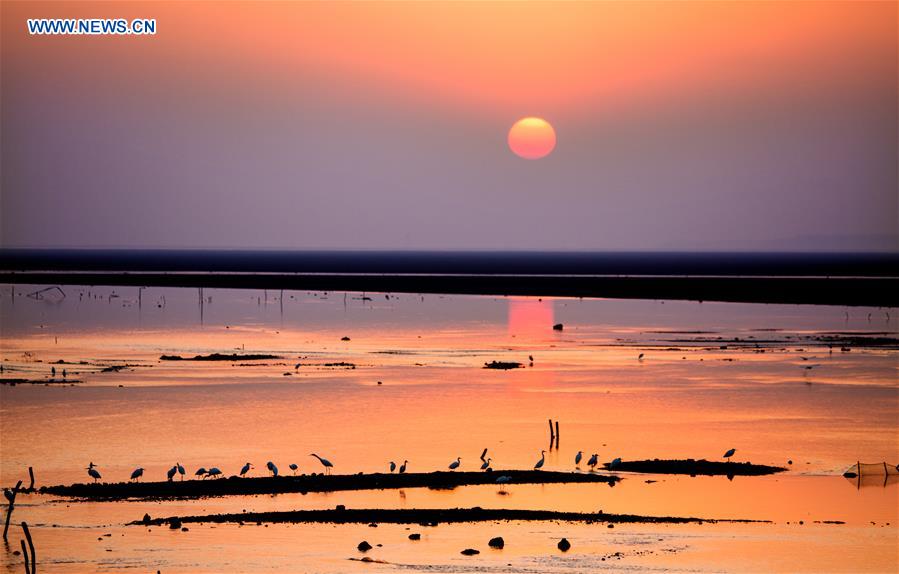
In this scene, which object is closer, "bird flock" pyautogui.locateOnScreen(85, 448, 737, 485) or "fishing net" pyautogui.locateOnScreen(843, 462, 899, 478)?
"bird flock" pyautogui.locateOnScreen(85, 448, 737, 485)

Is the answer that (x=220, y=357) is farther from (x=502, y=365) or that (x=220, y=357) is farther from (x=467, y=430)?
(x=467, y=430)

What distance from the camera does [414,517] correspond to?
96.2 feet

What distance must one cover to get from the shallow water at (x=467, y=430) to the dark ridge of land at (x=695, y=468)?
54 cm

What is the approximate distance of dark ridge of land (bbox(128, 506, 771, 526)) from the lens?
29.0 m

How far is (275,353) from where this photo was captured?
218 feet

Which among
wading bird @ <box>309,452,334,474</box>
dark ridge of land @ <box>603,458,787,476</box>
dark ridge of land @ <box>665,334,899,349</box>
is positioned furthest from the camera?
dark ridge of land @ <box>665,334,899,349</box>

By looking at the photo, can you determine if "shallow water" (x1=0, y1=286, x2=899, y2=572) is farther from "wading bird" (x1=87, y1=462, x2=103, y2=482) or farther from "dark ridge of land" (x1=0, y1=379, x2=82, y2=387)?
"dark ridge of land" (x1=0, y1=379, x2=82, y2=387)

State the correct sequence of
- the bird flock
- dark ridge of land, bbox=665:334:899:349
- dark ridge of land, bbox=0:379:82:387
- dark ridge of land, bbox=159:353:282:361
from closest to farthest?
the bird flock
dark ridge of land, bbox=0:379:82:387
dark ridge of land, bbox=159:353:282:361
dark ridge of land, bbox=665:334:899:349

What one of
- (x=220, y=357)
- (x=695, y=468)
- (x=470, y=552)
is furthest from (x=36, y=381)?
(x=470, y=552)

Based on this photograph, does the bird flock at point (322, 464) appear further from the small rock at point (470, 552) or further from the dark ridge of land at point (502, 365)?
the dark ridge of land at point (502, 365)

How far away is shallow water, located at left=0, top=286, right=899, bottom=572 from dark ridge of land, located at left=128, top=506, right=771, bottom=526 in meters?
0.53

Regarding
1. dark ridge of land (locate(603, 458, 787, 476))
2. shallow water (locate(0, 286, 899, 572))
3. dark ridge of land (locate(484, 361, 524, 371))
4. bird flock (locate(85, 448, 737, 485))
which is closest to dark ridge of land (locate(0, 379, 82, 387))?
shallow water (locate(0, 286, 899, 572))

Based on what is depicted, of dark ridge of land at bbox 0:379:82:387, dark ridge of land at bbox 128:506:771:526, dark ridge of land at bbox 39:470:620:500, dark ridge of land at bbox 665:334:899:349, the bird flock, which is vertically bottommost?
dark ridge of land at bbox 128:506:771:526

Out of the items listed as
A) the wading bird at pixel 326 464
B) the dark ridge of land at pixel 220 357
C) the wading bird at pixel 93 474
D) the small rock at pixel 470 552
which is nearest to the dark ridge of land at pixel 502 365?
the dark ridge of land at pixel 220 357
